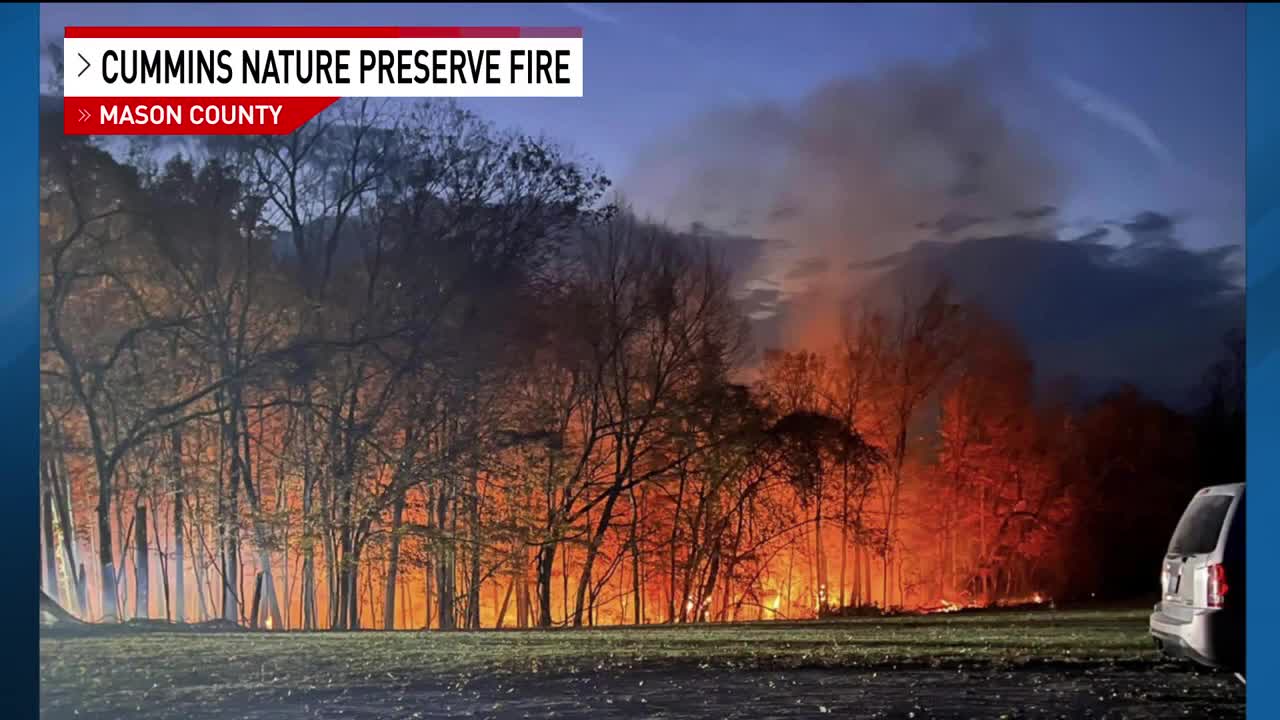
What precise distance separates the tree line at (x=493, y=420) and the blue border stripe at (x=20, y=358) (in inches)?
18.3

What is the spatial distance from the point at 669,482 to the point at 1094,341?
3.70 m

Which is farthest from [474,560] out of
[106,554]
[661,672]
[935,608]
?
[935,608]

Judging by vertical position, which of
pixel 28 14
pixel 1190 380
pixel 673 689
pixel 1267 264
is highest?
pixel 28 14

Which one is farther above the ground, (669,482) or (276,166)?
(276,166)

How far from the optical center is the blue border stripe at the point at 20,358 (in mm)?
10734

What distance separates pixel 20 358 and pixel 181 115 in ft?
7.93

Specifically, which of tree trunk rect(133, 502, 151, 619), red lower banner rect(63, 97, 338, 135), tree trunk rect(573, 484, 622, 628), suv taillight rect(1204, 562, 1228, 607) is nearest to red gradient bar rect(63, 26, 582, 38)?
red lower banner rect(63, 97, 338, 135)

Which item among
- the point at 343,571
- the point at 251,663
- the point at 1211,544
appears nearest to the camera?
the point at 1211,544

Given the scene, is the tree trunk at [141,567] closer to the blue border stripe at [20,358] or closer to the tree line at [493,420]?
the tree line at [493,420]

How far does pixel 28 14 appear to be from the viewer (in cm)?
1046

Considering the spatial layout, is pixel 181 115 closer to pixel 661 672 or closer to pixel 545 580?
pixel 545 580

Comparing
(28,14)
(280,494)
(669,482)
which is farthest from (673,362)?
(28,14)

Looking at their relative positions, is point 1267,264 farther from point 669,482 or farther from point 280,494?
point 280,494

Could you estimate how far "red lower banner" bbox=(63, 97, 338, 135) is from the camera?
1207 centimetres
